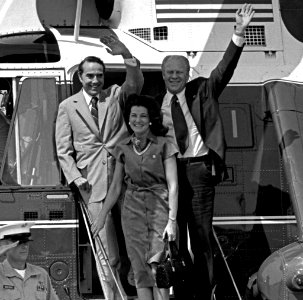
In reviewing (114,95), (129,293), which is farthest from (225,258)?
(114,95)

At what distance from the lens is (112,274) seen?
855 cm

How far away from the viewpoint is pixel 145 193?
8.51 m

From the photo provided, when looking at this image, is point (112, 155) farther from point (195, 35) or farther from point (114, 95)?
point (195, 35)

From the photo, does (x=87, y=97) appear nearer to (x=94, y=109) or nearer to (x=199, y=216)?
(x=94, y=109)

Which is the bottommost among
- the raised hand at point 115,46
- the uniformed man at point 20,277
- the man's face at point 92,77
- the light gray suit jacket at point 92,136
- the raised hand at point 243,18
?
the uniformed man at point 20,277

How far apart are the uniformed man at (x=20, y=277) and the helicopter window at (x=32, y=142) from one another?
1437 millimetres

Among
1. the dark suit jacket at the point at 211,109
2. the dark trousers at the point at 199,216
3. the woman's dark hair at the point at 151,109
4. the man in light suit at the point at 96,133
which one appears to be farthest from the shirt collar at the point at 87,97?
the dark trousers at the point at 199,216

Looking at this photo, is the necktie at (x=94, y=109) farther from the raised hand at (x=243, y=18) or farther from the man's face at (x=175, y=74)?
the raised hand at (x=243, y=18)

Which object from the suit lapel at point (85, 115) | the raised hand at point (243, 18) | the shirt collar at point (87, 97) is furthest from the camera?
the shirt collar at point (87, 97)

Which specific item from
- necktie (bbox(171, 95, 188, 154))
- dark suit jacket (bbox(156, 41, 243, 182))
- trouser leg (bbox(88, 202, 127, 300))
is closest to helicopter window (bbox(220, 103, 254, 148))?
dark suit jacket (bbox(156, 41, 243, 182))

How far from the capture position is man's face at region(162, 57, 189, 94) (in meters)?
8.78

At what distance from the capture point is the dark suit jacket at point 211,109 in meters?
8.71

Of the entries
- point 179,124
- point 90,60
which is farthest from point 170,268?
point 90,60

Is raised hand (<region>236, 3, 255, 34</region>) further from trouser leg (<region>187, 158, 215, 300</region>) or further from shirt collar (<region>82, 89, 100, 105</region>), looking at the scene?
shirt collar (<region>82, 89, 100, 105</region>)
